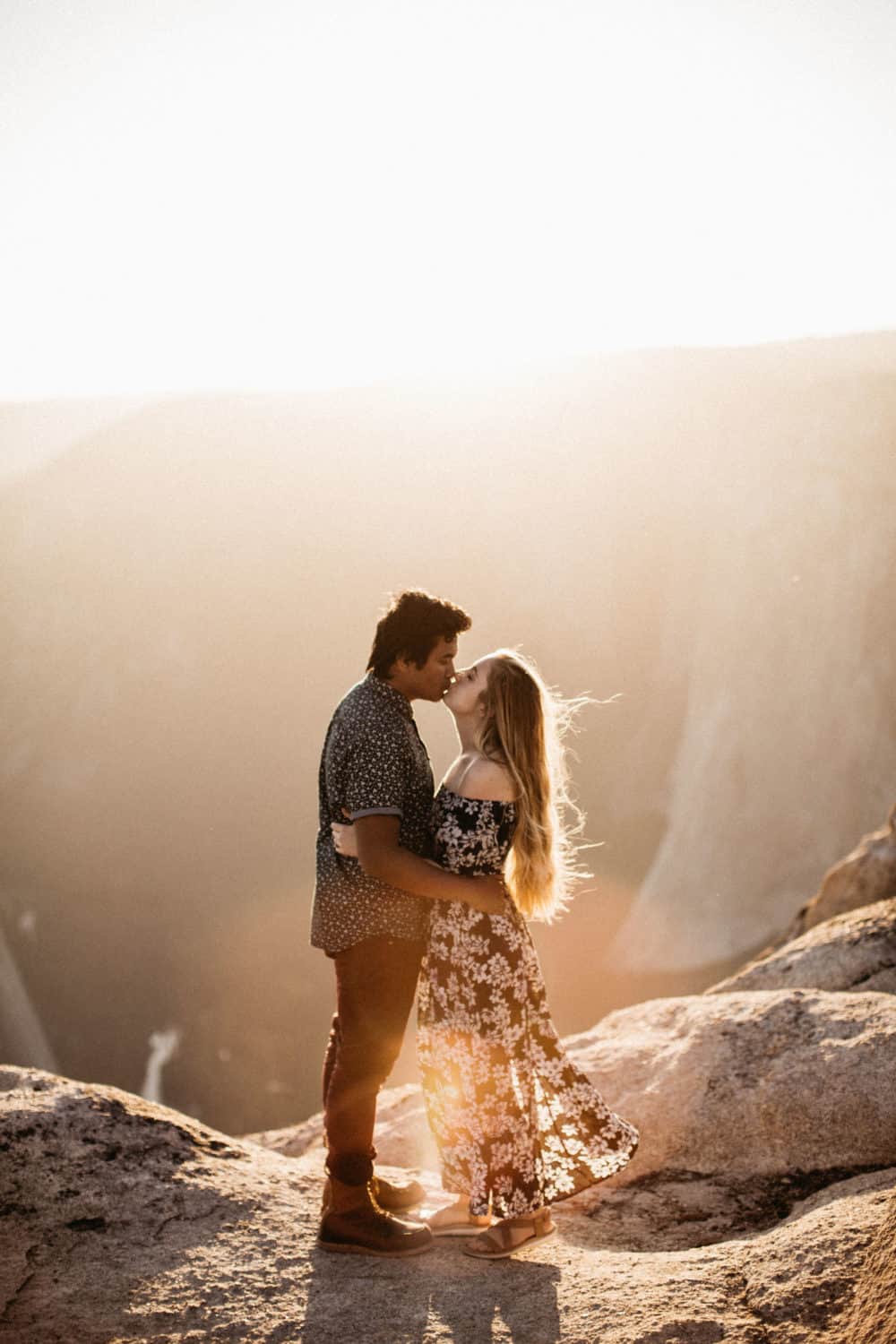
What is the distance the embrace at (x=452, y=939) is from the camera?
3.29m

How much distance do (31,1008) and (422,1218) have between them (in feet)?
70.3

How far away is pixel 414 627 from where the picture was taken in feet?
10.9

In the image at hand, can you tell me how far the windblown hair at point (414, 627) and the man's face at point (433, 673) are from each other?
0.02 m

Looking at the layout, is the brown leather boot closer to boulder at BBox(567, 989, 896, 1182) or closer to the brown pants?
the brown pants

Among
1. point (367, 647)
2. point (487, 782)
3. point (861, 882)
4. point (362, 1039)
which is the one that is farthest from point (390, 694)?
point (367, 647)

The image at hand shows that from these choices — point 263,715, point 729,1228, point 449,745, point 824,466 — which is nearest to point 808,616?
point 824,466

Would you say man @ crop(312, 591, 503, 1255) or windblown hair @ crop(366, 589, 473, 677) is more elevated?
windblown hair @ crop(366, 589, 473, 677)

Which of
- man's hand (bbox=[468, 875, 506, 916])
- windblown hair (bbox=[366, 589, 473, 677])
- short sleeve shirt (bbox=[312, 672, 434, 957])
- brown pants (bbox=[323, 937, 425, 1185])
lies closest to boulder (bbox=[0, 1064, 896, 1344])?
brown pants (bbox=[323, 937, 425, 1185])

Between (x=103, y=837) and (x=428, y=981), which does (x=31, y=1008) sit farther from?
(x=428, y=981)

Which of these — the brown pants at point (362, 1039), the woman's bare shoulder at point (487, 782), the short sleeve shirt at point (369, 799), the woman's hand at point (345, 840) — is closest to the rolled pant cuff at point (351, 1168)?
the brown pants at point (362, 1039)

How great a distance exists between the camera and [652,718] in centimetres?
2525

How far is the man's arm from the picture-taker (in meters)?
3.12

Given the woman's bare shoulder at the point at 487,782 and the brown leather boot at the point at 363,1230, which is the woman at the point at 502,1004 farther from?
the brown leather boot at the point at 363,1230

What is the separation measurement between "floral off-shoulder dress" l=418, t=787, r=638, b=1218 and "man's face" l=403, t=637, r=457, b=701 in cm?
36
